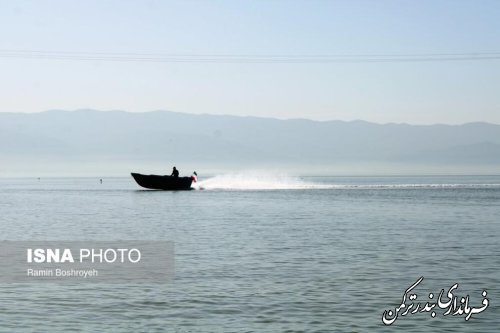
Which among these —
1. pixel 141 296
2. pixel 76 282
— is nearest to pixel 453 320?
pixel 141 296

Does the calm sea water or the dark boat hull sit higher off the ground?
the dark boat hull

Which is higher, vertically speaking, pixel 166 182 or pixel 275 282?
pixel 166 182

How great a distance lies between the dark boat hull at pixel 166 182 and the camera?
12562 cm

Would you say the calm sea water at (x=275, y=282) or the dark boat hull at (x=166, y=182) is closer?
the calm sea water at (x=275, y=282)

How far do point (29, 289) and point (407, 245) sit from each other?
25960 mm

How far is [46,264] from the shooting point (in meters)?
36.7

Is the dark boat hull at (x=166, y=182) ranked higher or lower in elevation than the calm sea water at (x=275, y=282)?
higher

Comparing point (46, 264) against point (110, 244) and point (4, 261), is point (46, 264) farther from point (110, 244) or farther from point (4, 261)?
point (110, 244)

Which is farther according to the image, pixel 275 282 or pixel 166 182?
pixel 166 182

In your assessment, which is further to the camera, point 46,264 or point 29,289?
point 46,264

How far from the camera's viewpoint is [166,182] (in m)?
127

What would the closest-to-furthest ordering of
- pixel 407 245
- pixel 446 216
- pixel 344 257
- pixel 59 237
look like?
pixel 344 257, pixel 407 245, pixel 59 237, pixel 446 216

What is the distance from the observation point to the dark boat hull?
126 m

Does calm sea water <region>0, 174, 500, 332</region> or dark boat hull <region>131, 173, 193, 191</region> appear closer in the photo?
calm sea water <region>0, 174, 500, 332</region>
